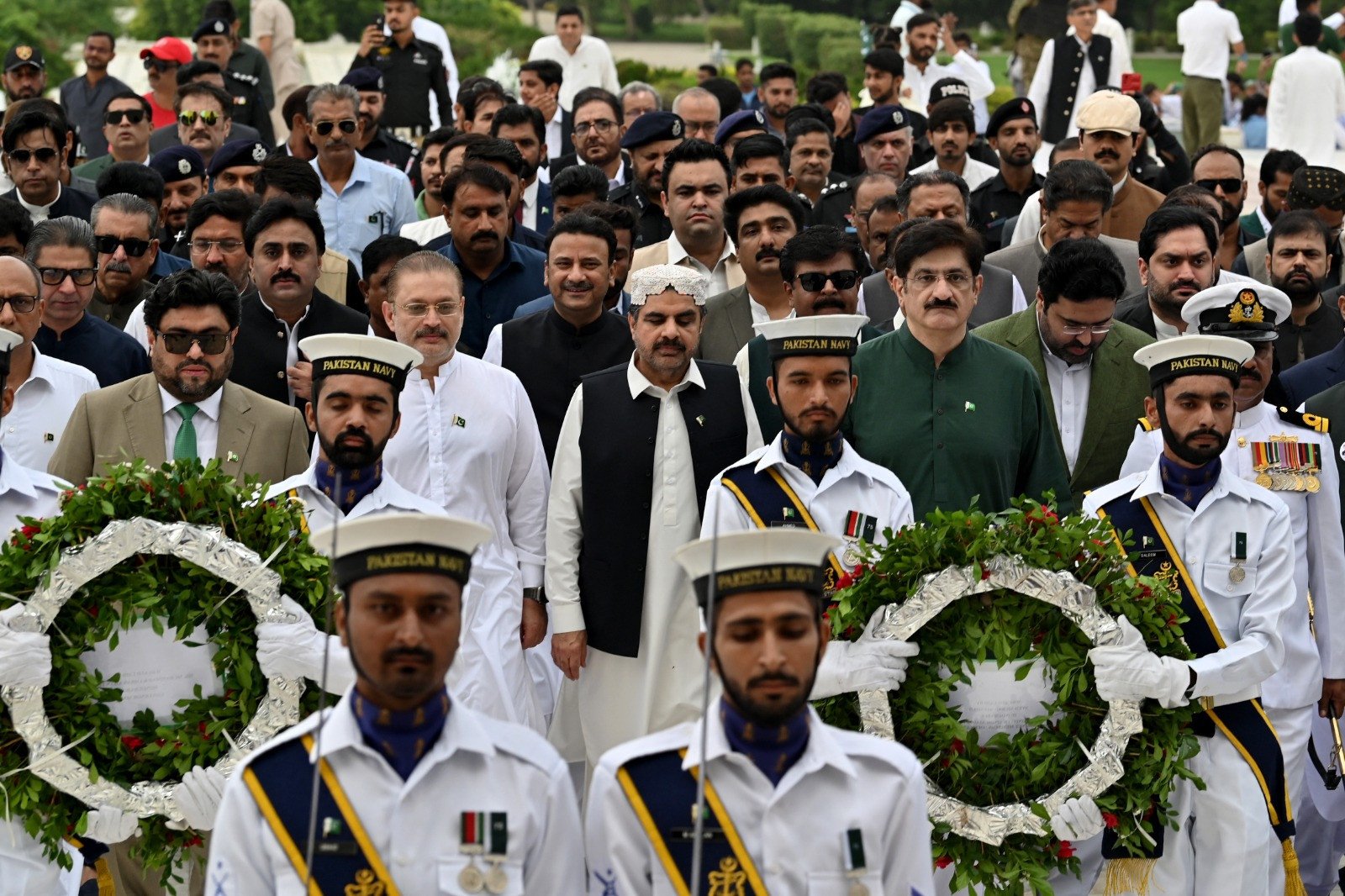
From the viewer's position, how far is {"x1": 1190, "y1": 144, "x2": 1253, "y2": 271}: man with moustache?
39.4ft

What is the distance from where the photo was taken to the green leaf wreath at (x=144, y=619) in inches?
236

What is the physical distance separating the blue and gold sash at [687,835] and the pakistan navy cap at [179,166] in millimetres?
7594

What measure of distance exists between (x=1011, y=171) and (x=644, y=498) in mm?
5743

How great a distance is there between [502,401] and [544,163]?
647 cm

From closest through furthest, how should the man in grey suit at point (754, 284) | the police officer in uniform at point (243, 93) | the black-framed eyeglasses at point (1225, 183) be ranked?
the man in grey suit at point (754, 284), the black-framed eyeglasses at point (1225, 183), the police officer in uniform at point (243, 93)

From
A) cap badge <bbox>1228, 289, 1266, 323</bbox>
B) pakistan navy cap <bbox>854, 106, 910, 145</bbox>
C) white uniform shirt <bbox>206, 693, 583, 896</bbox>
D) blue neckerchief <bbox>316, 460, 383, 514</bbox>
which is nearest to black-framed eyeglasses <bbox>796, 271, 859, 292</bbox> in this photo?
cap badge <bbox>1228, 289, 1266, 323</bbox>

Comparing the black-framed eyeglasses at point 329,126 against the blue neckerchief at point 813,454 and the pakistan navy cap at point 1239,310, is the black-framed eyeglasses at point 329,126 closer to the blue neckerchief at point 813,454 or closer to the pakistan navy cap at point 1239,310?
the pakistan navy cap at point 1239,310

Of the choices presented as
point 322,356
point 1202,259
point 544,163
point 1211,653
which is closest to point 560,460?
point 322,356

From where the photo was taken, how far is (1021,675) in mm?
6137

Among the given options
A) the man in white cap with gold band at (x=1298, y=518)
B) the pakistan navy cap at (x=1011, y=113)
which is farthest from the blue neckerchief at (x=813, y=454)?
the pakistan navy cap at (x=1011, y=113)

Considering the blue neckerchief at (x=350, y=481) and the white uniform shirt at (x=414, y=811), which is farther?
the blue neckerchief at (x=350, y=481)

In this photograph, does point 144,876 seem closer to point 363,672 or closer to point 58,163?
point 363,672

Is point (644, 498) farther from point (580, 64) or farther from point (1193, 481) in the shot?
point (580, 64)

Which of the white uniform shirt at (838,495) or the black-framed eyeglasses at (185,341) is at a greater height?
the black-framed eyeglasses at (185,341)
